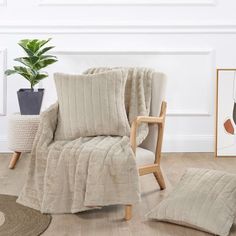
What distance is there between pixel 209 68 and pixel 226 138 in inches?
25.5

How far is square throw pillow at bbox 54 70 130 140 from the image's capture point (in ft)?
10.1

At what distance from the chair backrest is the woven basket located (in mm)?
982

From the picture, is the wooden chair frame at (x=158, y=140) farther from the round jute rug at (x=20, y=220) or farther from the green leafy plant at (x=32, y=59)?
the green leafy plant at (x=32, y=59)

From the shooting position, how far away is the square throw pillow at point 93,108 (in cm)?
309

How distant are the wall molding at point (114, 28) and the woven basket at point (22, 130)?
39.9 inches

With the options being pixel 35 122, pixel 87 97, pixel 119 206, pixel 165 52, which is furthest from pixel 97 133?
pixel 165 52

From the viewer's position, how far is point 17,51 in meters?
4.63

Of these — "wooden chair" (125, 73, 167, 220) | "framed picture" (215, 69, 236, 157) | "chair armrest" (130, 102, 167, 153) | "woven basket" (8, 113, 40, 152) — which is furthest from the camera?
"framed picture" (215, 69, 236, 157)

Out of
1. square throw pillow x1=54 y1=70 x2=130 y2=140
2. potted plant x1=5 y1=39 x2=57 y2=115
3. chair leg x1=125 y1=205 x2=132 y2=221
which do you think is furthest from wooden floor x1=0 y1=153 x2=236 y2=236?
potted plant x1=5 y1=39 x2=57 y2=115

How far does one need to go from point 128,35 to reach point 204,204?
235 centimetres

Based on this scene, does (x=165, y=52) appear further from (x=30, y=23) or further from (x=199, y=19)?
(x=30, y=23)

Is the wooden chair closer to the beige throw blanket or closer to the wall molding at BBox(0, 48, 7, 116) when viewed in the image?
the beige throw blanket

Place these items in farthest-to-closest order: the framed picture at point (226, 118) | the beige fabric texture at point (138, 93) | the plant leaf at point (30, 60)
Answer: the framed picture at point (226, 118)
the plant leaf at point (30, 60)
the beige fabric texture at point (138, 93)

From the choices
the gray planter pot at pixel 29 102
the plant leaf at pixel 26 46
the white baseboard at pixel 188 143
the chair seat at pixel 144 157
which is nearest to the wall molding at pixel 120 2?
the plant leaf at pixel 26 46
